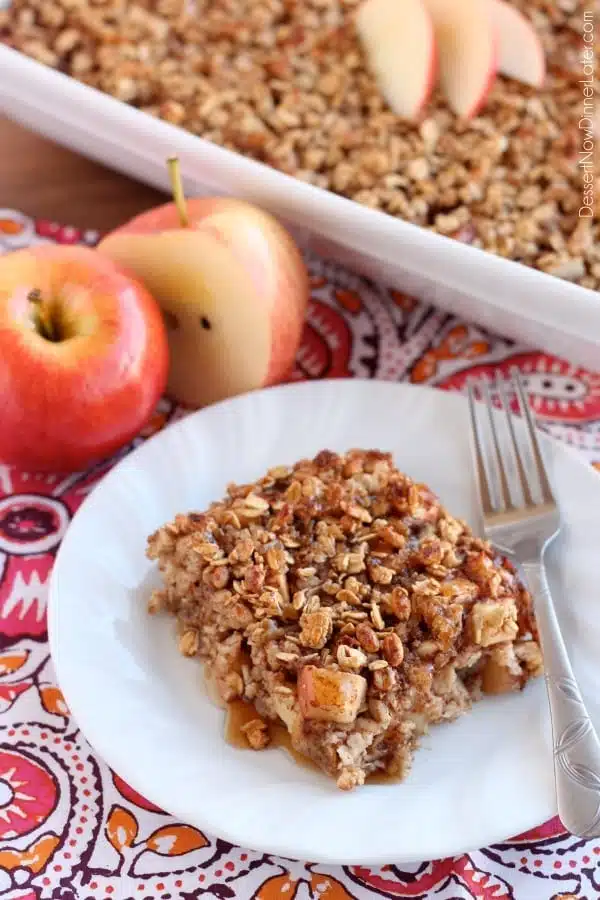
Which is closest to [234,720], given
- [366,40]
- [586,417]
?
[586,417]

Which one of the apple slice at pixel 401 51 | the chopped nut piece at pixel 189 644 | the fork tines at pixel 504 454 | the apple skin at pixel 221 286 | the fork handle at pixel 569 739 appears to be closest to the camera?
the fork handle at pixel 569 739

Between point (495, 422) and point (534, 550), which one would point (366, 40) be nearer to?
point (495, 422)

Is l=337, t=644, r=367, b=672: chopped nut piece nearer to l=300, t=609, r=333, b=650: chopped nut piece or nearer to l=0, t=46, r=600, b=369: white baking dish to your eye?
l=300, t=609, r=333, b=650: chopped nut piece

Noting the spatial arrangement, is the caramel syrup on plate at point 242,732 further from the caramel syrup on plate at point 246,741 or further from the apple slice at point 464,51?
the apple slice at point 464,51

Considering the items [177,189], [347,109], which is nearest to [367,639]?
[177,189]

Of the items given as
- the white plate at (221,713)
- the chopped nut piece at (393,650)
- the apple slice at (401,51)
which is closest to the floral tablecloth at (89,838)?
the white plate at (221,713)

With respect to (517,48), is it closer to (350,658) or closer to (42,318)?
(42,318)

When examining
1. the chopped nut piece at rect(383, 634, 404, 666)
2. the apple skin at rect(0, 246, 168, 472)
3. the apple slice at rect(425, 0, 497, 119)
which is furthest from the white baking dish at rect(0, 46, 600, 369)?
the chopped nut piece at rect(383, 634, 404, 666)
